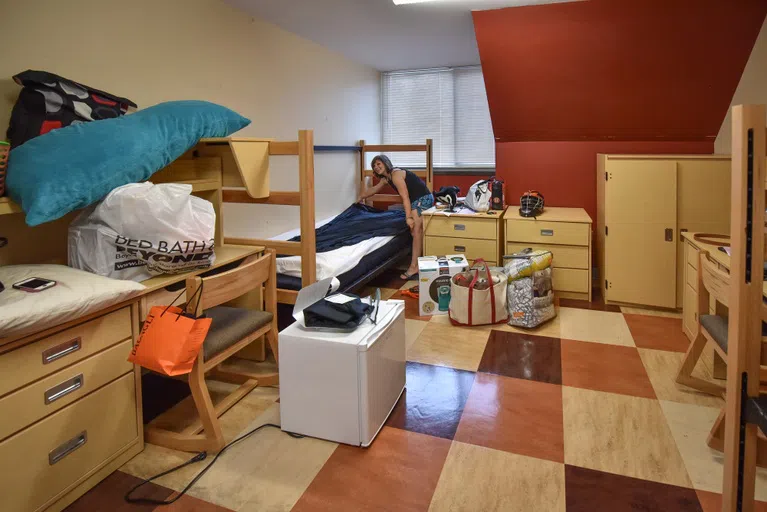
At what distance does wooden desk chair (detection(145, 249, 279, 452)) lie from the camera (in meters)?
1.93

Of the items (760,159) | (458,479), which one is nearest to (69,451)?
(458,479)

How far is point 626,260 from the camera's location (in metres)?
3.63

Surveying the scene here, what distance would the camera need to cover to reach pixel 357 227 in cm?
430

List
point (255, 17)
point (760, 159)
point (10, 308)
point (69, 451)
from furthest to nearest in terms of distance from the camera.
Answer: point (255, 17) < point (69, 451) < point (10, 308) < point (760, 159)

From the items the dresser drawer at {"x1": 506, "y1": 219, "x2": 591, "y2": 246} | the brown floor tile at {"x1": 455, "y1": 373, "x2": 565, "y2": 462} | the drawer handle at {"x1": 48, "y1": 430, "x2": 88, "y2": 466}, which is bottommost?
the brown floor tile at {"x1": 455, "y1": 373, "x2": 565, "y2": 462}

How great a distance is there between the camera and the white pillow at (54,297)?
4.81 feet

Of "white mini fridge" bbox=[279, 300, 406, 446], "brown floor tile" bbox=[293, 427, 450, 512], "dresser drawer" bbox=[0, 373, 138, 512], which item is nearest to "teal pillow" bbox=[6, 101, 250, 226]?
"dresser drawer" bbox=[0, 373, 138, 512]

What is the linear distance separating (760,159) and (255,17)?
3406 millimetres

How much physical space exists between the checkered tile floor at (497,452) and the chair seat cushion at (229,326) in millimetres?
385

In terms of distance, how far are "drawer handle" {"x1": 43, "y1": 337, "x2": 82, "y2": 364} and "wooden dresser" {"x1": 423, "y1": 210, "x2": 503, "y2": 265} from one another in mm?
2909

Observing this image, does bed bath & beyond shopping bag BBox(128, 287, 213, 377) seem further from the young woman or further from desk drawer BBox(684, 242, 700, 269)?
the young woman

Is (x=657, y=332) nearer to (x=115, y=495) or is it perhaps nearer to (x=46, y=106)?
(x=115, y=495)

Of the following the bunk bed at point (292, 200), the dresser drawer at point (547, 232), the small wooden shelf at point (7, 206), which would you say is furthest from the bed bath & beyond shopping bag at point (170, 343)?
the dresser drawer at point (547, 232)

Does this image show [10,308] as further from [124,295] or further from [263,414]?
[263,414]
